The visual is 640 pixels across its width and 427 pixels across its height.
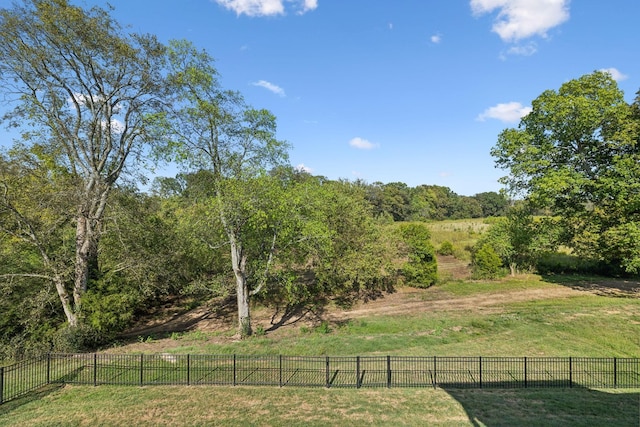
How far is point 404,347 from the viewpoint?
15133 millimetres

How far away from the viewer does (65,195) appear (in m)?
15.9

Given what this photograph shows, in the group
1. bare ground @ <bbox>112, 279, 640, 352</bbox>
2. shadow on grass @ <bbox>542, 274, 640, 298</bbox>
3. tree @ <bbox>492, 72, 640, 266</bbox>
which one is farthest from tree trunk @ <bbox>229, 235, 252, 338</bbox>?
shadow on grass @ <bbox>542, 274, 640, 298</bbox>

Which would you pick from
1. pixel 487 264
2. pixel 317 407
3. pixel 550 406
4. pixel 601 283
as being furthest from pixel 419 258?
pixel 317 407

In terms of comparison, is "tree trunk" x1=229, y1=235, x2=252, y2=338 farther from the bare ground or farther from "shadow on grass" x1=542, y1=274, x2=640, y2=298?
"shadow on grass" x1=542, y1=274, x2=640, y2=298

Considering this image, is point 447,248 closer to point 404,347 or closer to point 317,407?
point 404,347

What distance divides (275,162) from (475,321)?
1389cm

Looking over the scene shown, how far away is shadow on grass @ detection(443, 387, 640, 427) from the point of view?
8336 mm

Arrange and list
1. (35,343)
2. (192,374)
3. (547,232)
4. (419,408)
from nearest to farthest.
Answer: (419,408), (192,374), (35,343), (547,232)

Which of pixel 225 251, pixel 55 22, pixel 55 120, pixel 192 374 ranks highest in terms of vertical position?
pixel 55 22

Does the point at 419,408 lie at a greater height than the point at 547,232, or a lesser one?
lesser

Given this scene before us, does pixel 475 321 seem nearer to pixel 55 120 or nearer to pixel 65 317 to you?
pixel 65 317

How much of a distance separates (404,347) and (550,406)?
6.44m

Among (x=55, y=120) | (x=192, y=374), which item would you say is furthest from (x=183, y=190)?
(x=192, y=374)

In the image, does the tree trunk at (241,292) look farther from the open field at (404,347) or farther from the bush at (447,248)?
the bush at (447,248)
